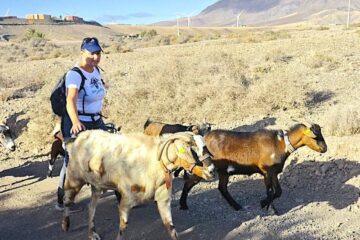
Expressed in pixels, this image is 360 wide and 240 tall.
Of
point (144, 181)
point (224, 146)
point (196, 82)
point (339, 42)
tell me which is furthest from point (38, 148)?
point (339, 42)

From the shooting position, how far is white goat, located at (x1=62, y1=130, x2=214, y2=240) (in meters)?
6.04

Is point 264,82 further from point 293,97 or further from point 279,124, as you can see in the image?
point 279,124

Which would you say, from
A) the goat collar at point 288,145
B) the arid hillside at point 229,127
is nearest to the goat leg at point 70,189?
the arid hillside at point 229,127

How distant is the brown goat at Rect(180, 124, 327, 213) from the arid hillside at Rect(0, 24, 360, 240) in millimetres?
433

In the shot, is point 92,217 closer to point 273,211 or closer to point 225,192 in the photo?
point 225,192

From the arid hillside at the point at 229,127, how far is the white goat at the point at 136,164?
3.62ft

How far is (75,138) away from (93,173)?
583 millimetres

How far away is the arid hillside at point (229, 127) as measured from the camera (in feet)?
24.8

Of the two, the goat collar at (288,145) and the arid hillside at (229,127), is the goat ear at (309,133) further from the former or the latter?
the arid hillside at (229,127)

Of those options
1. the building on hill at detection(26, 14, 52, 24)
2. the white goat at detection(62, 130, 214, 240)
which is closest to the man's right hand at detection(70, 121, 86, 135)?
the white goat at detection(62, 130, 214, 240)

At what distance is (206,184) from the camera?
31.4 ft

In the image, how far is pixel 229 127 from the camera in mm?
12859

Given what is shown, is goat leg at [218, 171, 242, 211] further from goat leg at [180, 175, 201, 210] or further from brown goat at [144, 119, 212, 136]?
brown goat at [144, 119, 212, 136]

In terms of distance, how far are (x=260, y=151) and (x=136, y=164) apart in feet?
7.60
